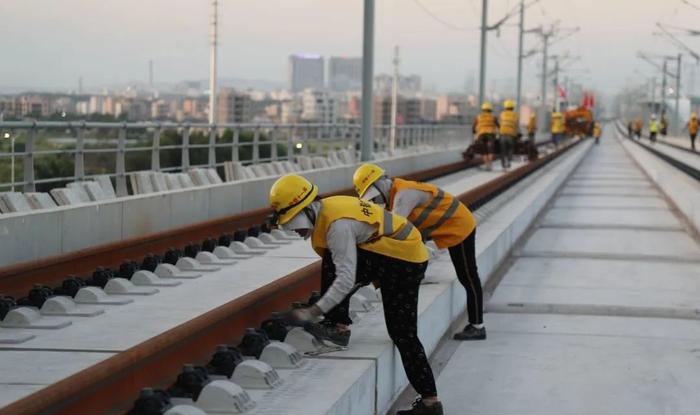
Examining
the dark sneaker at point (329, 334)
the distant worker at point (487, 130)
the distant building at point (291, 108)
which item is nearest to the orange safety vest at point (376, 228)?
the dark sneaker at point (329, 334)

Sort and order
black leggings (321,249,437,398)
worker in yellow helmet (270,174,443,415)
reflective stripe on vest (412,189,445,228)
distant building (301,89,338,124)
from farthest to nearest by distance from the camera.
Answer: distant building (301,89,338,124) → reflective stripe on vest (412,189,445,228) → black leggings (321,249,437,398) → worker in yellow helmet (270,174,443,415)

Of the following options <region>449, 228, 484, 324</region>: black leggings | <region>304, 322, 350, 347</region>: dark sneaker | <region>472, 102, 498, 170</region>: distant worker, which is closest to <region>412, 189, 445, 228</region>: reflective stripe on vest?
<region>449, 228, 484, 324</region>: black leggings

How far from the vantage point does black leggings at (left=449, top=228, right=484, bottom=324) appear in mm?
10586

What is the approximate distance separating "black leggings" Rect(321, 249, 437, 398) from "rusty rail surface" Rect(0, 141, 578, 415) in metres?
1.04

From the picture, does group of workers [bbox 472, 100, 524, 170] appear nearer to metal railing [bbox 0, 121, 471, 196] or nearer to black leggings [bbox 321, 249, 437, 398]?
metal railing [bbox 0, 121, 471, 196]

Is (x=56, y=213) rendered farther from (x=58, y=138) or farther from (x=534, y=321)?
(x=58, y=138)

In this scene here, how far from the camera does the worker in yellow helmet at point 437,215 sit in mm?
9492

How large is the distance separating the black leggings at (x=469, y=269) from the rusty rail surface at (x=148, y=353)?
121 cm

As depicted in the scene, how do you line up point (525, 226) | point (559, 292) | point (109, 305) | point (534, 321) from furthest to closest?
point (525, 226) → point (559, 292) → point (534, 321) → point (109, 305)

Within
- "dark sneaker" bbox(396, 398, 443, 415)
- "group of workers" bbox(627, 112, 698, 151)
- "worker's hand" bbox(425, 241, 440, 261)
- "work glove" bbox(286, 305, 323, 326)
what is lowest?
"group of workers" bbox(627, 112, 698, 151)

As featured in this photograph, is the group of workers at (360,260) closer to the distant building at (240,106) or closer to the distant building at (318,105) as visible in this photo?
the distant building at (240,106)

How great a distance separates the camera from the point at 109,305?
10.6 metres

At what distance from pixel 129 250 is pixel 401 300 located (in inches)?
239

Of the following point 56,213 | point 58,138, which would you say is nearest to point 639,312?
→ point 56,213
